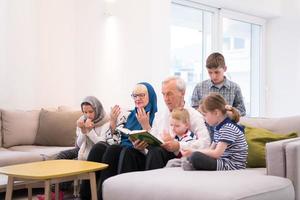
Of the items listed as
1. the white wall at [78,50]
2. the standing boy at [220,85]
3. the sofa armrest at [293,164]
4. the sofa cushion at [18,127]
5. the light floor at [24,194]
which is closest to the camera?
the sofa armrest at [293,164]

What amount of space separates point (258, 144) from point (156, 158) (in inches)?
26.9

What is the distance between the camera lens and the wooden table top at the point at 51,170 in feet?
8.27

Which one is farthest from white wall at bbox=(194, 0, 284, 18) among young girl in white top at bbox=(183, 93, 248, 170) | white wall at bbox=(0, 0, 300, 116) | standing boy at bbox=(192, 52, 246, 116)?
young girl in white top at bbox=(183, 93, 248, 170)

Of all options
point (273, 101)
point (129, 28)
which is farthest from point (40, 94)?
point (273, 101)

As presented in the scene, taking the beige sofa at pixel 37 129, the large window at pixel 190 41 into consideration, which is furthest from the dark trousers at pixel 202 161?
the large window at pixel 190 41

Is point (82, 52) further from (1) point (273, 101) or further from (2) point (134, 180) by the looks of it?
(1) point (273, 101)

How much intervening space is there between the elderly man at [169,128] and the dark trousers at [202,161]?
0.26 metres

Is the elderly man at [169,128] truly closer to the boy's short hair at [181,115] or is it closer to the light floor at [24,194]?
the boy's short hair at [181,115]

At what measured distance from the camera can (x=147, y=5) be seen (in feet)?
17.2

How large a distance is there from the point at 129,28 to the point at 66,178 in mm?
2965

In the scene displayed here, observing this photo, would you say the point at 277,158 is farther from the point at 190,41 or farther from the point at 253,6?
the point at 253,6

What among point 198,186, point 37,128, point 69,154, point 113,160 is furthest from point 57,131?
point 198,186

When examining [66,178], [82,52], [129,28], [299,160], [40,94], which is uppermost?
[129,28]

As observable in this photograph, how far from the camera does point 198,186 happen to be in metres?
2.09
